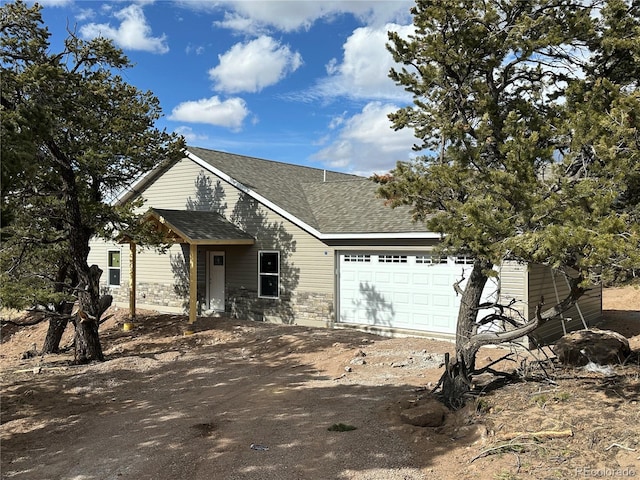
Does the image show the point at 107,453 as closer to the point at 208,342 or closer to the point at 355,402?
the point at 355,402

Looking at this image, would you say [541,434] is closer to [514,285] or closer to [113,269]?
[514,285]

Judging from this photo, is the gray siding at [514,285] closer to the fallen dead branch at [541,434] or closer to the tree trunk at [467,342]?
the tree trunk at [467,342]

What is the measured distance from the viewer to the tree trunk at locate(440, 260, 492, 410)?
23.8 ft

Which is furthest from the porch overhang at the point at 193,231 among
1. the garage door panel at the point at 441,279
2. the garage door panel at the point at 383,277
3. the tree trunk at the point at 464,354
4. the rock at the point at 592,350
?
the rock at the point at 592,350

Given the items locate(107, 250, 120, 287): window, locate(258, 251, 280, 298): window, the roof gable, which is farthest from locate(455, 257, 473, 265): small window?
locate(107, 250, 120, 287): window

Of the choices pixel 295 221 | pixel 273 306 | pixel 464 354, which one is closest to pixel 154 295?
pixel 273 306

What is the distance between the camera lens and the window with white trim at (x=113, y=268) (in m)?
20.4

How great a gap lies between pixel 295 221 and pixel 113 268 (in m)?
9.59

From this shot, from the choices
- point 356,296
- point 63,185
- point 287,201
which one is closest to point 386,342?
point 356,296

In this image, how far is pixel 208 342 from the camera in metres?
13.5

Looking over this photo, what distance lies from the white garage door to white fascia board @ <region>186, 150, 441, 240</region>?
23.0 inches

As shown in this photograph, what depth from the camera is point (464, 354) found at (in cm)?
744

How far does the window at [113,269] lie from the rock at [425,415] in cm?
1642

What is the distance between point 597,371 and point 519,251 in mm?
4292
